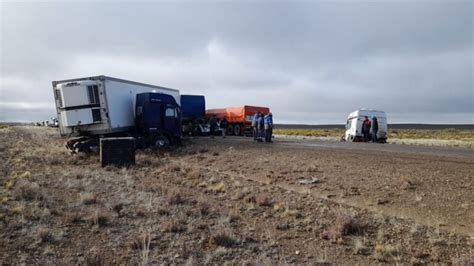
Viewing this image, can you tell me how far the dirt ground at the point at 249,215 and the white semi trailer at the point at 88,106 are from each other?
18.8 ft

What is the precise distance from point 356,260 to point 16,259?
5323mm

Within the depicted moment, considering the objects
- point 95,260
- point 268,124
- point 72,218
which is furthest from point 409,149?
point 95,260

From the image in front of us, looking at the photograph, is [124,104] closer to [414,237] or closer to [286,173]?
[286,173]

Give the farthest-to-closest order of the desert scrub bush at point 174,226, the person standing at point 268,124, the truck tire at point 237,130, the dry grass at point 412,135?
the dry grass at point 412,135 → the truck tire at point 237,130 → the person standing at point 268,124 → the desert scrub bush at point 174,226

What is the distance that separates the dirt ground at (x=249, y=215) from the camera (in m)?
6.97

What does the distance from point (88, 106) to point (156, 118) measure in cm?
380

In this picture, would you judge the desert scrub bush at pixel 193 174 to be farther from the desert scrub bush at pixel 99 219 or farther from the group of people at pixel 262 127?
the group of people at pixel 262 127

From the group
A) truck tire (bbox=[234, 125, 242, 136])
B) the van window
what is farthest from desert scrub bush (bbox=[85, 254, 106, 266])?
truck tire (bbox=[234, 125, 242, 136])

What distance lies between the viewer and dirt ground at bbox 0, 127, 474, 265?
697cm

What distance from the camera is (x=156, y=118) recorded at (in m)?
23.1

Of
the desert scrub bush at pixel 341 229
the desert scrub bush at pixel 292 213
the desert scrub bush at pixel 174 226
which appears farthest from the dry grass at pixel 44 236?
the desert scrub bush at pixel 341 229

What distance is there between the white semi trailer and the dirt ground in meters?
5.72

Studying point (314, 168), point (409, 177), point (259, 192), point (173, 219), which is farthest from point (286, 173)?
point (173, 219)

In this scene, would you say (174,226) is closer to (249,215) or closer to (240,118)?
(249,215)
